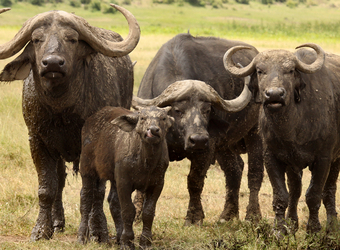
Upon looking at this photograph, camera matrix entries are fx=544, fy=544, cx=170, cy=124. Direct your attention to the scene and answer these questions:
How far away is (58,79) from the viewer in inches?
205

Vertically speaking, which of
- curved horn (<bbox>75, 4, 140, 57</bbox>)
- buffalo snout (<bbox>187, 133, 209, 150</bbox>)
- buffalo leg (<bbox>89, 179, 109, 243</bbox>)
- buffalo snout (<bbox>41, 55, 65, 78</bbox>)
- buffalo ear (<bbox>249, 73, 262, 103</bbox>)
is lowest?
buffalo leg (<bbox>89, 179, 109, 243</bbox>)

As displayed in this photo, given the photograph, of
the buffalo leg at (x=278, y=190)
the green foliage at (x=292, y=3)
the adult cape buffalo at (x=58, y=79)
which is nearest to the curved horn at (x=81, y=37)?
the adult cape buffalo at (x=58, y=79)

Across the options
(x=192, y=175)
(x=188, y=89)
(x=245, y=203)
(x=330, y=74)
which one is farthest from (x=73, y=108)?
(x=245, y=203)

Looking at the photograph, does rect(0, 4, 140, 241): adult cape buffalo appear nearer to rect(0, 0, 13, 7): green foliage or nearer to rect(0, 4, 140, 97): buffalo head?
rect(0, 4, 140, 97): buffalo head

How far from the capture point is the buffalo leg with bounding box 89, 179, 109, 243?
586cm

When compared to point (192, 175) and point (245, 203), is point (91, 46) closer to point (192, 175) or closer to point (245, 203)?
point (192, 175)

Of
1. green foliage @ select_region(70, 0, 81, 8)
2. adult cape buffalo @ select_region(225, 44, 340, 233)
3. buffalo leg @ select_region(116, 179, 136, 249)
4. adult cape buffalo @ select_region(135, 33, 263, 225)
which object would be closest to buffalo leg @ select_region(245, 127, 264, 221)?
adult cape buffalo @ select_region(135, 33, 263, 225)

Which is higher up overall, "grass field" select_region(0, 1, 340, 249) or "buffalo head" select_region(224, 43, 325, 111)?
"buffalo head" select_region(224, 43, 325, 111)

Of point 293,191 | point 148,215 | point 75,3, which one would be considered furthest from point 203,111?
point 75,3

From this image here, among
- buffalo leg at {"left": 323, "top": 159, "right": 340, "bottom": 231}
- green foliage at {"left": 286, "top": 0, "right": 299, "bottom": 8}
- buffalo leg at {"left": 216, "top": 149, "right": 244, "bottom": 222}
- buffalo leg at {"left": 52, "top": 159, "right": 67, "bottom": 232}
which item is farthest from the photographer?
green foliage at {"left": 286, "top": 0, "right": 299, "bottom": 8}

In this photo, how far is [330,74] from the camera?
21.7 ft

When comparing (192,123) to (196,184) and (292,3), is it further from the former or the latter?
(292,3)

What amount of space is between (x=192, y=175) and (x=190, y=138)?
1.31 metres

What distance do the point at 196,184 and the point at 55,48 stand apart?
2.72m
